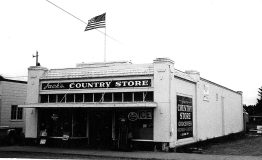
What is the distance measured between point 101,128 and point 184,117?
17.4 feet

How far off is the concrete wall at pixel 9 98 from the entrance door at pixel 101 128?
10.9 metres

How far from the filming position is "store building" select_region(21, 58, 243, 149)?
62.6 ft

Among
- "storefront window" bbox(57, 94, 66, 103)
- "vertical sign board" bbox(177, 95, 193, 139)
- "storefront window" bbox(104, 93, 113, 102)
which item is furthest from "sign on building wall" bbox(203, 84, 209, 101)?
"storefront window" bbox(57, 94, 66, 103)

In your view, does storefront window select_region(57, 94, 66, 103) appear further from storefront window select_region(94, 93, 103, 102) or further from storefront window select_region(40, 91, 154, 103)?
storefront window select_region(94, 93, 103, 102)

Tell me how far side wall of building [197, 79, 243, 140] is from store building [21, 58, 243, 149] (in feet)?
0.92

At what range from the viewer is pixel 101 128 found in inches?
837

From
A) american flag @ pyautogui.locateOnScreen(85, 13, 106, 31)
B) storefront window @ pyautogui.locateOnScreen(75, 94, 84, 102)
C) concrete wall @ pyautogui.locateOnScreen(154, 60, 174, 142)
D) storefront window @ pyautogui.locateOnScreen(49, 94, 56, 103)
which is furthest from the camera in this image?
storefront window @ pyautogui.locateOnScreen(49, 94, 56, 103)

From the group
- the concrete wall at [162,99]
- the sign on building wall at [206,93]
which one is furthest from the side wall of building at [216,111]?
the concrete wall at [162,99]

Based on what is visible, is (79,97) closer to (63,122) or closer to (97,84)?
(97,84)

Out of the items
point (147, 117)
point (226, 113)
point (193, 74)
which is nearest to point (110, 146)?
point (147, 117)

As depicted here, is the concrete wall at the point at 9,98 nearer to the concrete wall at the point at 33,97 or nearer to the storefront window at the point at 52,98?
the concrete wall at the point at 33,97

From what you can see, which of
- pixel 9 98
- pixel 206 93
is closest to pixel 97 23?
pixel 206 93

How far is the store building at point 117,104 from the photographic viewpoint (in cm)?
1908

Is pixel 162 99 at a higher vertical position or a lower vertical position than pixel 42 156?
higher
